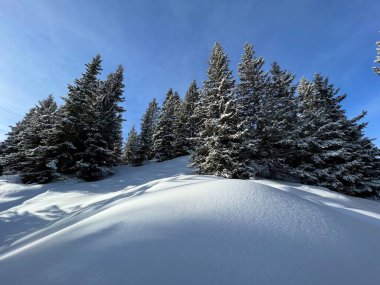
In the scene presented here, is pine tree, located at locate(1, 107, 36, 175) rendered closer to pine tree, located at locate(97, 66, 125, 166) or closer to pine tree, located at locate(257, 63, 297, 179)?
pine tree, located at locate(97, 66, 125, 166)

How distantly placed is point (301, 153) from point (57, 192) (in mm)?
18686

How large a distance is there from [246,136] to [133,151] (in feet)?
76.3

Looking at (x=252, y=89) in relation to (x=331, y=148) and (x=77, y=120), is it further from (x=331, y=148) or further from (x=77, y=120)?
(x=77, y=120)

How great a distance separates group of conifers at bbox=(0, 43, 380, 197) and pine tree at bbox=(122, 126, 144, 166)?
36.7 ft

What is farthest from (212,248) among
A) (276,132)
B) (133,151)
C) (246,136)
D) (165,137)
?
(133,151)

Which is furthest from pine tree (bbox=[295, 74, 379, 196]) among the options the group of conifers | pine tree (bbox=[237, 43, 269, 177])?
pine tree (bbox=[237, 43, 269, 177])

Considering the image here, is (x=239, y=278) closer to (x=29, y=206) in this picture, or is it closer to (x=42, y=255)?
(x=42, y=255)

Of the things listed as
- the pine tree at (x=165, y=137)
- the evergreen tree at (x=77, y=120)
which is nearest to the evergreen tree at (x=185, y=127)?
the pine tree at (x=165, y=137)

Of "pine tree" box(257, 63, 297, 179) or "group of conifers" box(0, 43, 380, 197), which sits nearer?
"group of conifers" box(0, 43, 380, 197)

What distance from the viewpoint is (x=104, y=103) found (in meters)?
24.3

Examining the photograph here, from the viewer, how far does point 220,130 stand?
16578mm

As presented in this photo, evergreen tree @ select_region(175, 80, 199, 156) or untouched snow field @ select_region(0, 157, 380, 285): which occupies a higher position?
evergreen tree @ select_region(175, 80, 199, 156)

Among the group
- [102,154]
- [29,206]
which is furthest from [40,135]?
[29,206]

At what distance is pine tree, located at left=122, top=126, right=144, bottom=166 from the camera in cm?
3427
